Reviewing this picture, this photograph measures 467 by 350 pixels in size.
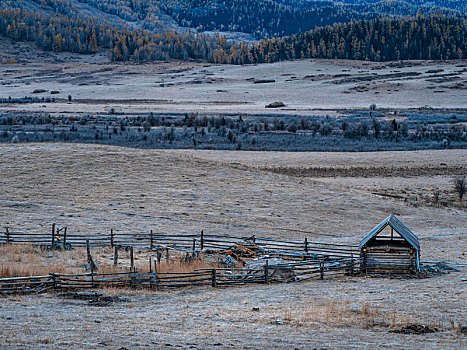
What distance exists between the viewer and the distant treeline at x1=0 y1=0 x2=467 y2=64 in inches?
5842

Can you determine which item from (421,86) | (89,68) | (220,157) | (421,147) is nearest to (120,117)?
(220,157)

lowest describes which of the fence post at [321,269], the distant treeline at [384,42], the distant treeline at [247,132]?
the fence post at [321,269]

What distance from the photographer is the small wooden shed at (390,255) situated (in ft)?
60.1

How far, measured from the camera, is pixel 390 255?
18.4 metres

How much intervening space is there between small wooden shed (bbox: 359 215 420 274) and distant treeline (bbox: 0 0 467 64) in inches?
5224

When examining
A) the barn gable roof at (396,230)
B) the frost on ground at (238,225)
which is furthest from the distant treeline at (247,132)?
the barn gable roof at (396,230)

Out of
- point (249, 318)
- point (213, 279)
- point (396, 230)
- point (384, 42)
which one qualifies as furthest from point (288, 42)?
point (249, 318)

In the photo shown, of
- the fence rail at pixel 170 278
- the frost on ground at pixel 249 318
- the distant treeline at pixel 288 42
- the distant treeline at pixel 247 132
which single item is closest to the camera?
the frost on ground at pixel 249 318

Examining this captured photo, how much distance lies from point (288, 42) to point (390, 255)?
155 m

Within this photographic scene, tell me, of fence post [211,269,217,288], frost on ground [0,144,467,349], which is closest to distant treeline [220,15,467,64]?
frost on ground [0,144,467,349]

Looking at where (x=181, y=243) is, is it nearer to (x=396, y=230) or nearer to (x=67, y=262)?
(x=67, y=262)

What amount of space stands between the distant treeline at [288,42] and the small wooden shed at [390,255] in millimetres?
132680

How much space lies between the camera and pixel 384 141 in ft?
169

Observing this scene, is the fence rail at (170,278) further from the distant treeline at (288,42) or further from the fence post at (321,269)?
the distant treeline at (288,42)
